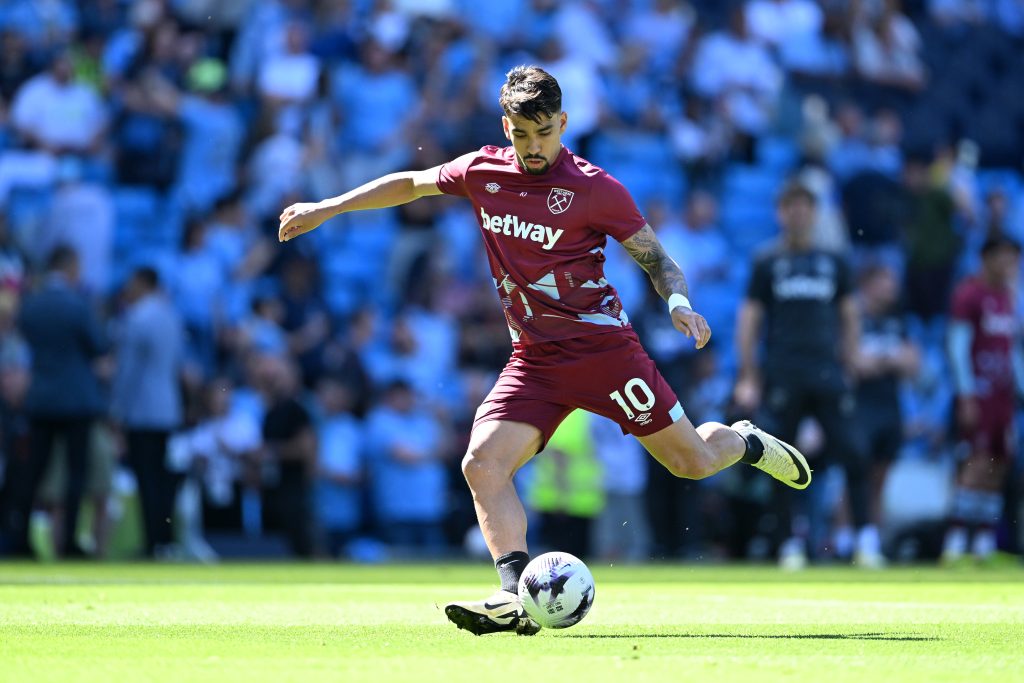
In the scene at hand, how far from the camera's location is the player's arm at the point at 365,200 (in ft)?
25.5

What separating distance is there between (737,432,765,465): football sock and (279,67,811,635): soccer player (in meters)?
0.60

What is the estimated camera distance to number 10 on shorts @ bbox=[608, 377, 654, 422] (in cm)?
754

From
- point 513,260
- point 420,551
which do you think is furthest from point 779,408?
point 513,260

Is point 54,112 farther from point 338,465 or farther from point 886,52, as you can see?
point 886,52

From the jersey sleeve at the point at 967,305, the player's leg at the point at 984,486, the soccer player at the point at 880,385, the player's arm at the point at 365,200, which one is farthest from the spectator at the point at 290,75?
the player's arm at the point at 365,200

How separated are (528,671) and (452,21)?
14952mm

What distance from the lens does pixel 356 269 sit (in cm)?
1808

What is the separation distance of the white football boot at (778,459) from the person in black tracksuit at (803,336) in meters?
4.84

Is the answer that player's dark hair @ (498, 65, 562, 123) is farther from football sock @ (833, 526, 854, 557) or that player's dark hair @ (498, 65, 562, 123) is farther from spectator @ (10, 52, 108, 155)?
spectator @ (10, 52, 108, 155)

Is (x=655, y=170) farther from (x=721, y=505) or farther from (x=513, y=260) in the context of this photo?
(x=513, y=260)

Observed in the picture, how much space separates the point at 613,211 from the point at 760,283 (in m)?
6.73

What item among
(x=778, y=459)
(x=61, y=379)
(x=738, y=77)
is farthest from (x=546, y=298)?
(x=738, y=77)

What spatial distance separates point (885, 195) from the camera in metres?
20.1

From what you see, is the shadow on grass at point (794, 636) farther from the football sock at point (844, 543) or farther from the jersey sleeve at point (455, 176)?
the football sock at point (844, 543)
